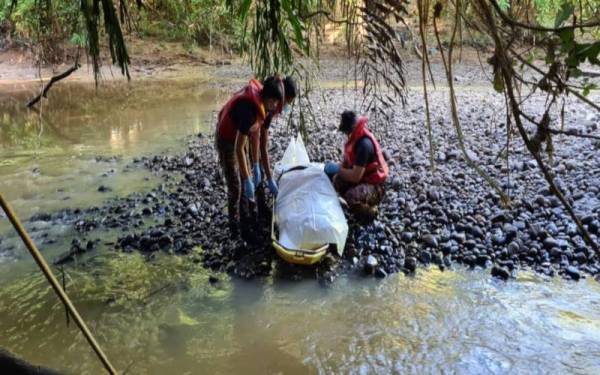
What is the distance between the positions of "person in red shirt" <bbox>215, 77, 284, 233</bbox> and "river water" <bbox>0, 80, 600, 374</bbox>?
2.61 feet

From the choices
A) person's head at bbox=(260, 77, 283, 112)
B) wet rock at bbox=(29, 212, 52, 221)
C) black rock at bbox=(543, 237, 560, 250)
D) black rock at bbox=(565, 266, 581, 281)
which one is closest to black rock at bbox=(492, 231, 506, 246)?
black rock at bbox=(543, 237, 560, 250)

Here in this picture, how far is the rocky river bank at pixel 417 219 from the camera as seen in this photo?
457 cm

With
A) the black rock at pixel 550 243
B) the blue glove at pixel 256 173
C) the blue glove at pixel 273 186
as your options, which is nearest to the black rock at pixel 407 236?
the black rock at pixel 550 243

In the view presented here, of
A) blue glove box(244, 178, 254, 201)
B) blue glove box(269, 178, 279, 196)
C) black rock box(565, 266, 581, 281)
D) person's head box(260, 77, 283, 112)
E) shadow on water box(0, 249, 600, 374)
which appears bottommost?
shadow on water box(0, 249, 600, 374)

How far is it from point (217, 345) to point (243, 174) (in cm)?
143

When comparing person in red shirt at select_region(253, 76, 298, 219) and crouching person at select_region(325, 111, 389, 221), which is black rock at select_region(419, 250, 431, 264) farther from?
person in red shirt at select_region(253, 76, 298, 219)

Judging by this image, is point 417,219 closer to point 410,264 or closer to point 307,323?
point 410,264

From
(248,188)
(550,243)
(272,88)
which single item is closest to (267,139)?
(248,188)

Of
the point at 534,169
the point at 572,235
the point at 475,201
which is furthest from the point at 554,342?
the point at 534,169

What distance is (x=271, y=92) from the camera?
4.00 meters

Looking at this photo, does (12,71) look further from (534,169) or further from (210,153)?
(534,169)

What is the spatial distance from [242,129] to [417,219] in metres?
2.18

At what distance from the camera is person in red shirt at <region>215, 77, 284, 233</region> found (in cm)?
410

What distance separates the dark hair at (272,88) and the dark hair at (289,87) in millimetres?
201
